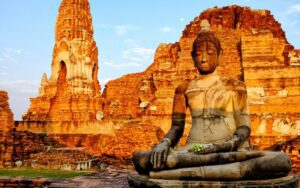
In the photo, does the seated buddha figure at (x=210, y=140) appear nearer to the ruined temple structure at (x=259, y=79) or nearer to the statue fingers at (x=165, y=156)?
the statue fingers at (x=165, y=156)

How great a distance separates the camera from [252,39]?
741 inches

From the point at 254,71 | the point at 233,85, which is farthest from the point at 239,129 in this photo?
the point at 254,71

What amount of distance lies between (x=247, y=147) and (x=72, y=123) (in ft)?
68.5

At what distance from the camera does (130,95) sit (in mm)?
34156

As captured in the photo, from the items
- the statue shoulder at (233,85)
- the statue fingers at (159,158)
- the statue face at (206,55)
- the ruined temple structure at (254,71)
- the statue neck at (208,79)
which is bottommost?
the statue fingers at (159,158)

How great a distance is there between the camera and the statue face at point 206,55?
560 centimetres

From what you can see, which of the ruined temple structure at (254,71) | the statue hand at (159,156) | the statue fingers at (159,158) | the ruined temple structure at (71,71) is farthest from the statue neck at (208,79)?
the ruined temple structure at (71,71)

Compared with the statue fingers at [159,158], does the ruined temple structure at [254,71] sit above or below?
above

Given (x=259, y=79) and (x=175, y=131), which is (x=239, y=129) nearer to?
(x=175, y=131)

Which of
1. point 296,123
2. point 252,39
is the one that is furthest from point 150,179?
point 252,39

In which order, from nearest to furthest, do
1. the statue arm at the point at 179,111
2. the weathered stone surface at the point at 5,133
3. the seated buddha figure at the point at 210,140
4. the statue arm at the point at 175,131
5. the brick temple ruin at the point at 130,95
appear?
the seated buddha figure at the point at 210,140, the statue arm at the point at 175,131, the statue arm at the point at 179,111, the weathered stone surface at the point at 5,133, the brick temple ruin at the point at 130,95

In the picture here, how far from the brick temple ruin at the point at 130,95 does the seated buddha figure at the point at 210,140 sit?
7.09 metres

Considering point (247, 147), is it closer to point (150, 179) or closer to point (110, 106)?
point (150, 179)

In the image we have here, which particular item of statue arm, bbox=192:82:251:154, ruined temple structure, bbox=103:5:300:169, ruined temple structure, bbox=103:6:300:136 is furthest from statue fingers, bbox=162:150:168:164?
ruined temple structure, bbox=103:6:300:136
